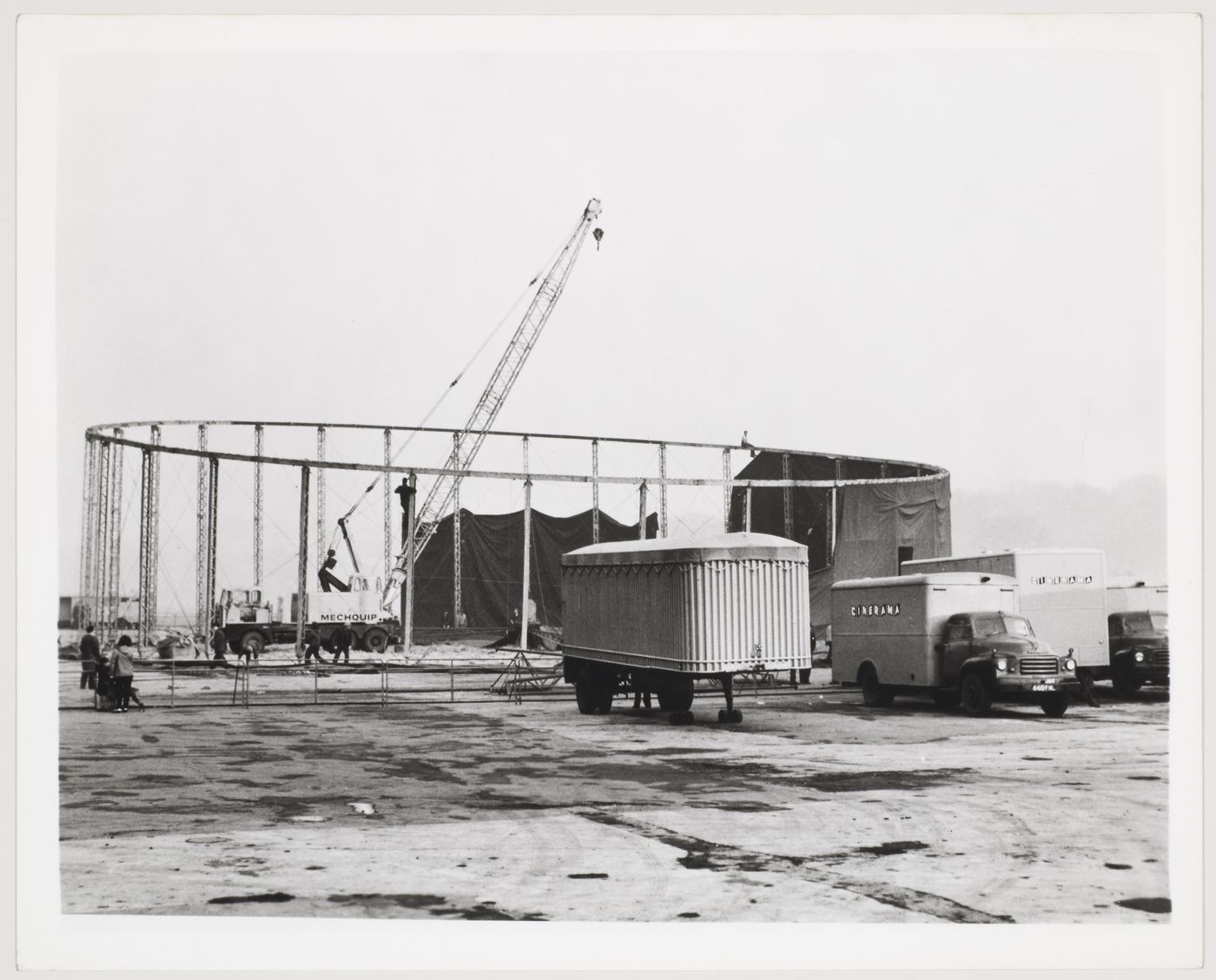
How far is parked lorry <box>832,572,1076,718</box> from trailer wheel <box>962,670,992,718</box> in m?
0.02

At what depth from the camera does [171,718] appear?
21.7 m

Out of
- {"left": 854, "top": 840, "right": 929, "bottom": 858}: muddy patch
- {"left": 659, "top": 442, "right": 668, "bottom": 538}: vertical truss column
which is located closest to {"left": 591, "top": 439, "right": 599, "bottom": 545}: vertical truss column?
{"left": 659, "top": 442, "right": 668, "bottom": 538}: vertical truss column

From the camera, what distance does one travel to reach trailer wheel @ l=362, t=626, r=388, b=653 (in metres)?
45.0

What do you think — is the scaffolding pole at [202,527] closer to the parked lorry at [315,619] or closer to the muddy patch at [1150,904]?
the parked lorry at [315,619]

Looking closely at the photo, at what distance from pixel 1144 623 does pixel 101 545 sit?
2203 cm

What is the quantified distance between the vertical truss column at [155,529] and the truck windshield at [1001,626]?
17.7 m

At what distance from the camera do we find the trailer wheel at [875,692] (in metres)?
25.0

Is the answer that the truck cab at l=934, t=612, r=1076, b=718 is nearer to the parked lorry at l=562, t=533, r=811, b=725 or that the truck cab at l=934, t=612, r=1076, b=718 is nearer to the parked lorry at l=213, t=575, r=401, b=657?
the parked lorry at l=562, t=533, r=811, b=725

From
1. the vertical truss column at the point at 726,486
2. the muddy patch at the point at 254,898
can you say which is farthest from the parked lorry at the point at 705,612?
the vertical truss column at the point at 726,486
